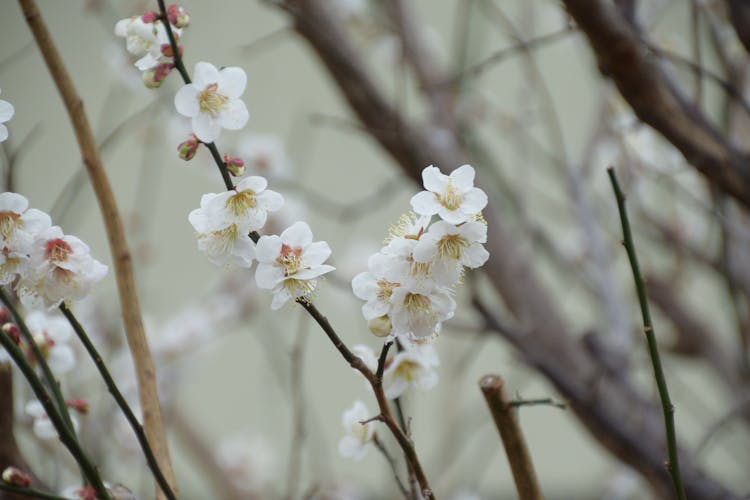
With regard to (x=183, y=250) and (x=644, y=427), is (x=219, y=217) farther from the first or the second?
(x=183, y=250)

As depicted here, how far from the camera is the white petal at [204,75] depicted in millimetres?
454

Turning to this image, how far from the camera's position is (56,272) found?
447mm

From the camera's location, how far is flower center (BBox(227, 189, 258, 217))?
0.43 meters

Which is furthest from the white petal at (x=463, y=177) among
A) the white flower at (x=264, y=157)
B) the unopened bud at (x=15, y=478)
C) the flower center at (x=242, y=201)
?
the white flower at (x=264, y=157)

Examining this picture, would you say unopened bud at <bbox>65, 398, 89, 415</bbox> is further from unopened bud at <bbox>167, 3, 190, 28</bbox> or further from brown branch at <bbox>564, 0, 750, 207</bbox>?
brown branch at <bbox>564, 0, 750, 207</bbox>

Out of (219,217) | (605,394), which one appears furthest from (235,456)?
(219,217)

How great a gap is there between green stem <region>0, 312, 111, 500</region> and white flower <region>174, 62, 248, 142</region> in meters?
0.15

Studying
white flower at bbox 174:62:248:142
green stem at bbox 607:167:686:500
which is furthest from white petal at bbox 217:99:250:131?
green stem at bbox 607:167:686:500

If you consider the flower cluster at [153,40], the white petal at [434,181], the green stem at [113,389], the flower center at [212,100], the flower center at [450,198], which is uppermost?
the flower cluster at [153,40]

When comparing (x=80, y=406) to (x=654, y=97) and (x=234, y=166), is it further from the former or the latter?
(x=654, y=97)

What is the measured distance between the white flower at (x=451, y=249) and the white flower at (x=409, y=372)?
0.10 m

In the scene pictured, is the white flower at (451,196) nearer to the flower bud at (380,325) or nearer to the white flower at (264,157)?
the flower bud at (380,325)

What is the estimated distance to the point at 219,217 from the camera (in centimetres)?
43

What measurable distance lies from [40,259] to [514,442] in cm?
29
